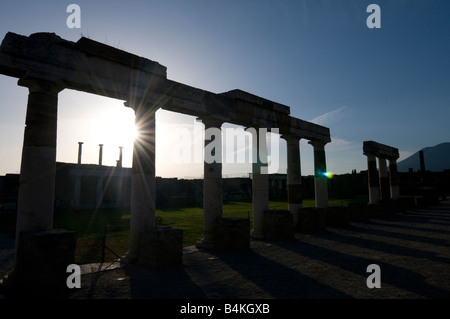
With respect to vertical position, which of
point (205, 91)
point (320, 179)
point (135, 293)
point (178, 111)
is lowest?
point (135, 293)

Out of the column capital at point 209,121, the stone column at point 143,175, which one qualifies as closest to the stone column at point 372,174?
the column capital at point 209,121

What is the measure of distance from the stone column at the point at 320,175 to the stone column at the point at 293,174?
1702mm

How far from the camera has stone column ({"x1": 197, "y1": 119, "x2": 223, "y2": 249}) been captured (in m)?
8.62

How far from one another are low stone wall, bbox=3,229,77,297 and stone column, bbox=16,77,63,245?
49 centimetres

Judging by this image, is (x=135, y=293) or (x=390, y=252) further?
(x=390, y=252)

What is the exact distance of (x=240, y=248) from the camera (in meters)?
8.09

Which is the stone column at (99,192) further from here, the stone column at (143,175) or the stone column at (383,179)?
the stone column at (383,179)

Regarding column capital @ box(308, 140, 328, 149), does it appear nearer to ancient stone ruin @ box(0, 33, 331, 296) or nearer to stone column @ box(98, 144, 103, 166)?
ancient stone ruin @ box(0, 33, 331, 296)

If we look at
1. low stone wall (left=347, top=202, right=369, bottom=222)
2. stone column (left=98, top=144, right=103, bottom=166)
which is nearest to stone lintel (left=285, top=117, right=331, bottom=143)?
low stone wall (left=347, top=202, right=369, bottom=222)

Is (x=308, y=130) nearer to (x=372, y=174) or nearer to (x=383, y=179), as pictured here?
(x=372, y=174)

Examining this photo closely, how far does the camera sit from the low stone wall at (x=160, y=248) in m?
6.09
